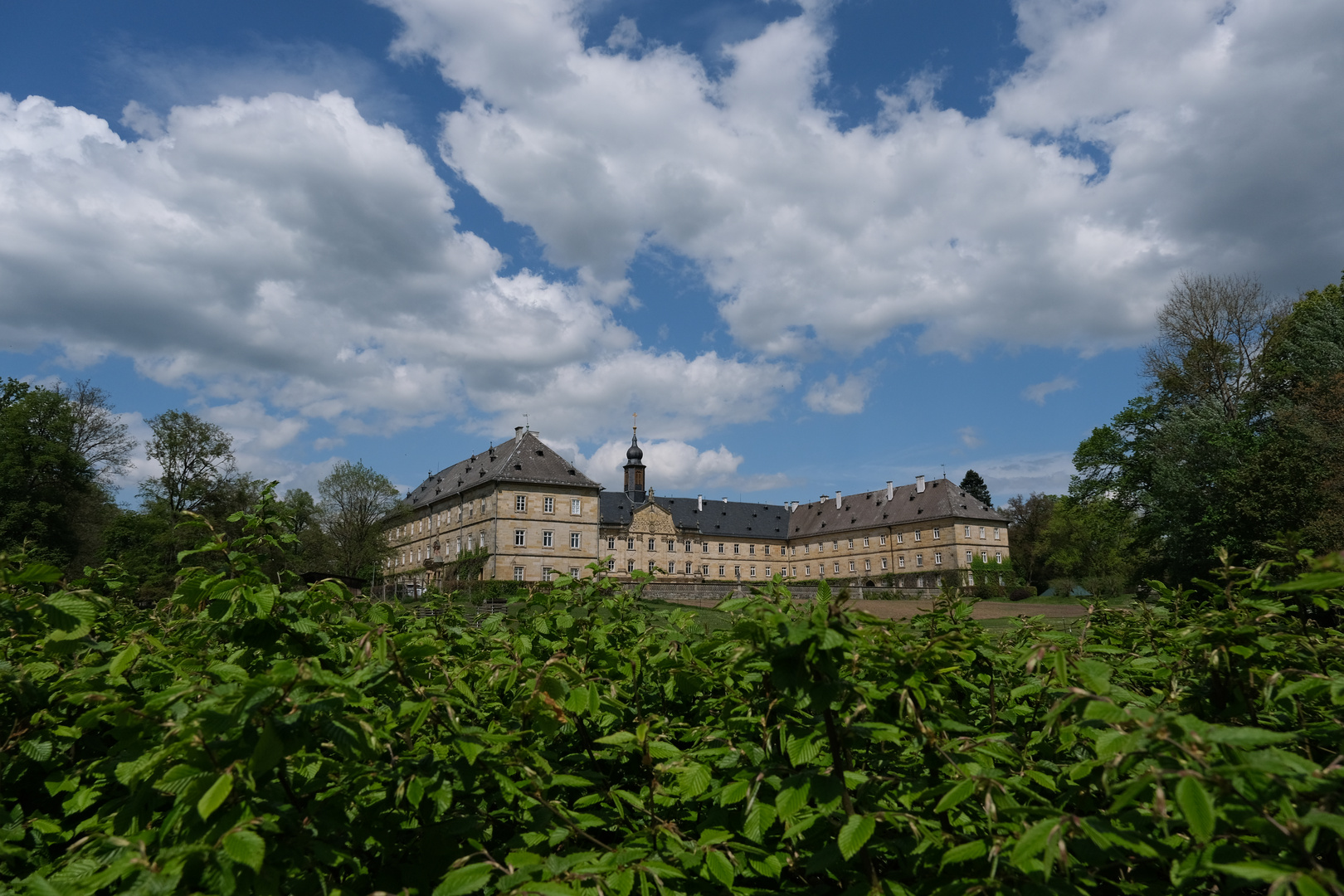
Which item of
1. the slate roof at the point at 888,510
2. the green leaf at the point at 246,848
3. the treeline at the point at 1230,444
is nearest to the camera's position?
the green leaf at the point at 246,848

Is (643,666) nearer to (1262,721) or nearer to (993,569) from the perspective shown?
(1262,721)

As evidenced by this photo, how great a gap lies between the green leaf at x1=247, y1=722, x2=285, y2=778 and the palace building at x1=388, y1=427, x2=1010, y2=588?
5936cm

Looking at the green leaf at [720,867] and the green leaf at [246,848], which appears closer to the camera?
the green leaf at [246,848]

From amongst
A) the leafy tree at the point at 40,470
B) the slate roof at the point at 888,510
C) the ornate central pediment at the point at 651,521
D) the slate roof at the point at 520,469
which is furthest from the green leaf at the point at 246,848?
the ornate central pediment at the point at 651,521

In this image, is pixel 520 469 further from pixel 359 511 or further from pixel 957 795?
pixel 957 795

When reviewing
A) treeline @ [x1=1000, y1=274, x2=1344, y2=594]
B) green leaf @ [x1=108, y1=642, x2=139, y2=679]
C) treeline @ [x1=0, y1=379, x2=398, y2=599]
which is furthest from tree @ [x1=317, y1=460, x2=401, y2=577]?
green leaf @ [x1=108, y1=642, x2=139, y2=679]

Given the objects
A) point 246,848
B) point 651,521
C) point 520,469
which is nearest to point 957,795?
point 246,848

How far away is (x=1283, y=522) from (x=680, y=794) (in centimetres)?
3637

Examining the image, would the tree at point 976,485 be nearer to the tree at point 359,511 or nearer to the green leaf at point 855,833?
the tree at point 359,511

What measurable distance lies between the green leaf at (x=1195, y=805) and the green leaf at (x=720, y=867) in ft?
3.22

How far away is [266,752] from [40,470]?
2137 inches

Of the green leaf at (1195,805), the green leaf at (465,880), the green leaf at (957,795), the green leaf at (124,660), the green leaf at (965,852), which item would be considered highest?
the green leaf at (124,660)

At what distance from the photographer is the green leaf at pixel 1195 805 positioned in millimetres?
1324

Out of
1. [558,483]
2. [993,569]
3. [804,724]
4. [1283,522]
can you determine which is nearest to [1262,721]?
[804,724]
